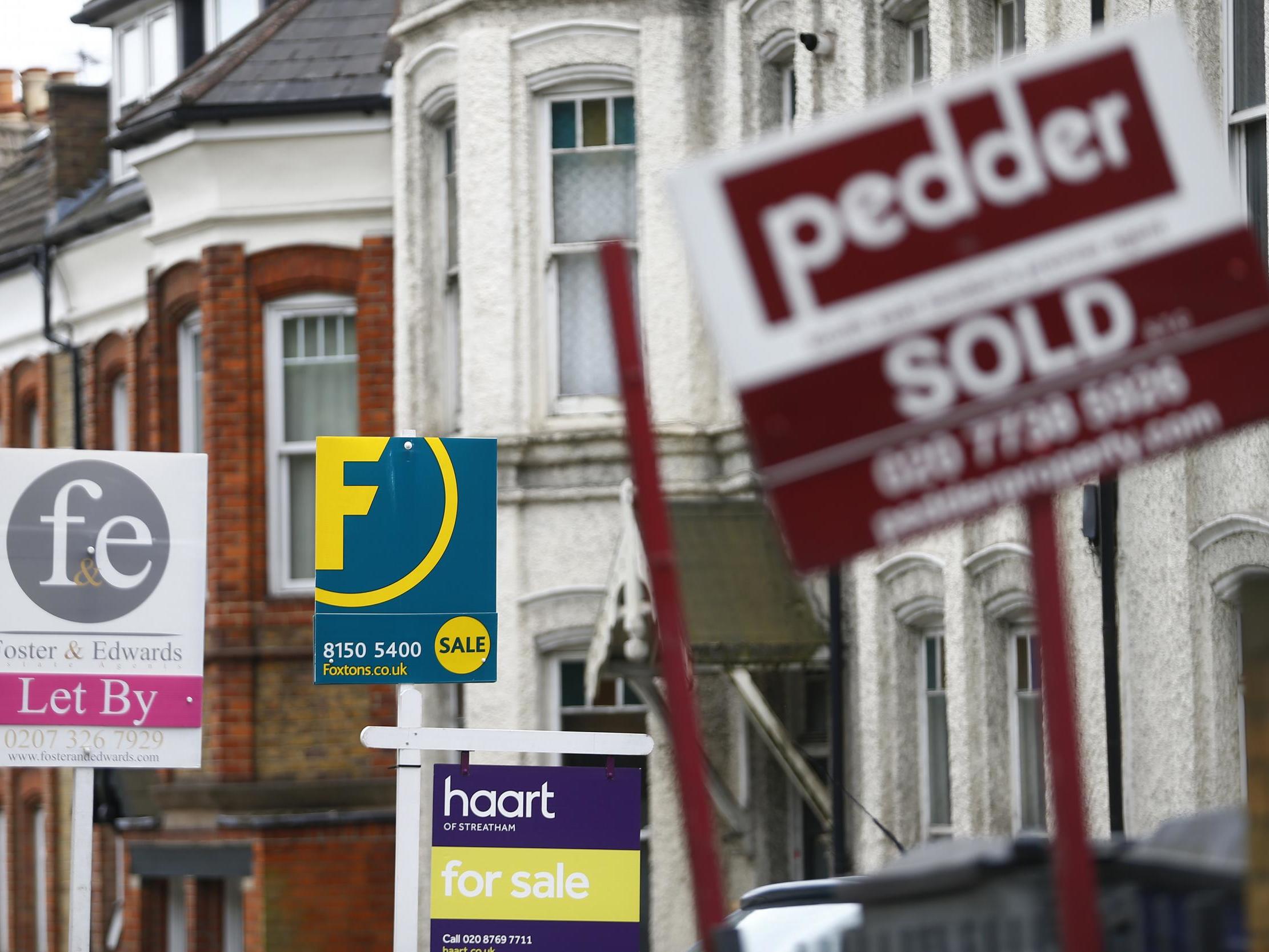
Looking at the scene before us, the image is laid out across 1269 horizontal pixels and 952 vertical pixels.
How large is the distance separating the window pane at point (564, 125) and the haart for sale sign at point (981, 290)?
40.9 ft

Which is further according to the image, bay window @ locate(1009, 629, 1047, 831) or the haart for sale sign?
bay window @ locate(1009, 629, 1047, 831)

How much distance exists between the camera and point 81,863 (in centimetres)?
968

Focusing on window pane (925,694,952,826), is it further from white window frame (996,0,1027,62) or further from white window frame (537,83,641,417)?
white window frame (996,0,1027,62)

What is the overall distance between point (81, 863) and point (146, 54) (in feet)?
42.6

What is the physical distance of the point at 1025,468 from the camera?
395cm

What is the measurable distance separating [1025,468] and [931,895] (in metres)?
0.73

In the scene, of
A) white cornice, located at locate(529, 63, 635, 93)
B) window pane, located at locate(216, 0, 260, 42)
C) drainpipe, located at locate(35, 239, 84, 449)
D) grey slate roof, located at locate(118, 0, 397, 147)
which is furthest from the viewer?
drainpipe, located at locate(35, 239, 84, 449)

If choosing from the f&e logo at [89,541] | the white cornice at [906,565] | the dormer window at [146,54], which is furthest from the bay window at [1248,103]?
the dormer window at [146,54]

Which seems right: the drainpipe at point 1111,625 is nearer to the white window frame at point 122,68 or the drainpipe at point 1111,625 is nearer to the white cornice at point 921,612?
the white cornice at point 921,612

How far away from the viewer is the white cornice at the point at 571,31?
16.1 metres

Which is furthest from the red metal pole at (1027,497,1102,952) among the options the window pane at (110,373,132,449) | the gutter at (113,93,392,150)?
the window pane at (110,373,132,449)

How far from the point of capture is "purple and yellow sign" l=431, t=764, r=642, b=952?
956 cm

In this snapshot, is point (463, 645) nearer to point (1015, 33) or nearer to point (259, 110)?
point (1015, 33)

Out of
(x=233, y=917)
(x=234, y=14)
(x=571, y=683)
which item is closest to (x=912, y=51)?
(x=571, y=683)
